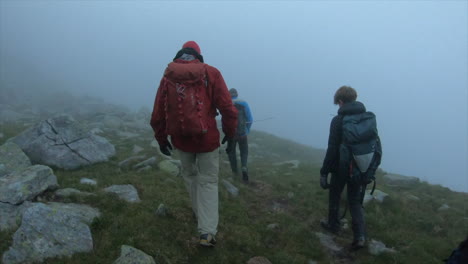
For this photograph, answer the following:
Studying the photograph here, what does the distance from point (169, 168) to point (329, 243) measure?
5935mm

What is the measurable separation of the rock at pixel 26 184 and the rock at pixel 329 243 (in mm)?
6523

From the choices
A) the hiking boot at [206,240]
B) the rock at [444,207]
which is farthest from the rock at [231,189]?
the rock at [444,207]

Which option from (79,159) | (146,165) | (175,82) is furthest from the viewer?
(146,165)

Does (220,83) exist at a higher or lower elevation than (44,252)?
higher

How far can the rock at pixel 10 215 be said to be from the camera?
5.53m

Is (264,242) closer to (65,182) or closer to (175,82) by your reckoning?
(175,82)

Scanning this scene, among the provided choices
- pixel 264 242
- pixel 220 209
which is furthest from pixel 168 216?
pixel 264 242

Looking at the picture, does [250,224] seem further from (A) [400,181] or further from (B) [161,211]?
(A) [400,181]

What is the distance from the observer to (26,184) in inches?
253

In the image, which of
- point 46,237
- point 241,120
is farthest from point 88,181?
point 241,120

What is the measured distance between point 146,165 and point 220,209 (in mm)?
3999

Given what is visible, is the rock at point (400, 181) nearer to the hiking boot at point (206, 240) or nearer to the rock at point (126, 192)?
the hiking boot at point (206, 240)

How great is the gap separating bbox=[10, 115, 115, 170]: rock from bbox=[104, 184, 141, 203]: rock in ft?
9.48

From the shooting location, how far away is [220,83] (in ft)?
18.5
